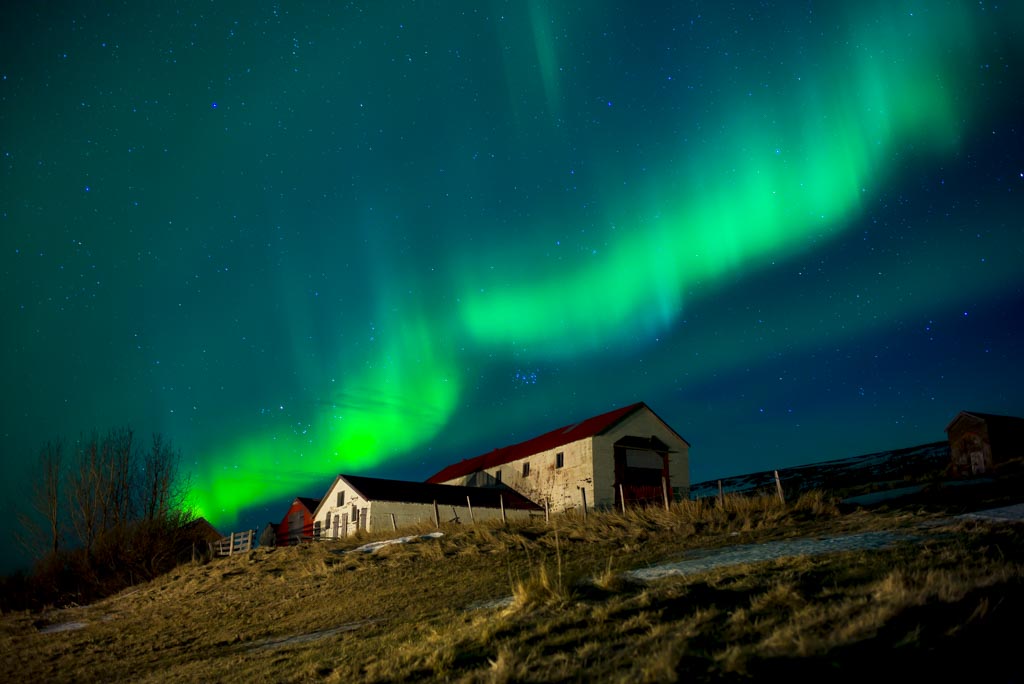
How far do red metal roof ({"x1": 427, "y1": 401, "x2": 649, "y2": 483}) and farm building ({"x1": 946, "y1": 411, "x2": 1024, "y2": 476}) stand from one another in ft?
63.4

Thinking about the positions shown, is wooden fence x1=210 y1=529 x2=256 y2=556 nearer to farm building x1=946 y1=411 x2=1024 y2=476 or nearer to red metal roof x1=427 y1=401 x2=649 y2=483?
red metal roof x1=427 y1=401 x2=649 y2=483

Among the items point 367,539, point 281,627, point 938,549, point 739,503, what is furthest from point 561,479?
point 938,549

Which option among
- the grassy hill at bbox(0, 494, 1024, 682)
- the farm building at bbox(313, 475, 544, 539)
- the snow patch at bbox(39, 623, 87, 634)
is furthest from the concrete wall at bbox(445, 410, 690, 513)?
the snow patch at bbox(39, 623, 87, 634)

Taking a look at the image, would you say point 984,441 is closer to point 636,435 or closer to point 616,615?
point 636,435

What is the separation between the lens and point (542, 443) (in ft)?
161

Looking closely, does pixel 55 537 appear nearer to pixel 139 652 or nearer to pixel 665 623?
pixel 139 652

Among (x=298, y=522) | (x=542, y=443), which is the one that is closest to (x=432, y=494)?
(x=542, y=443)

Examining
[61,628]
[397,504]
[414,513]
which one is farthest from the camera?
[414,513]

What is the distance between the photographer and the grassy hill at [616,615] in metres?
6.04

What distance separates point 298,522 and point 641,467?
29.9 m

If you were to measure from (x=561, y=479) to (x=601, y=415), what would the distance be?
584 centimetres

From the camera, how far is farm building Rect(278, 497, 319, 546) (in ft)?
178

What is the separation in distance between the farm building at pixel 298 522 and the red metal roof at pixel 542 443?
36.7 ft

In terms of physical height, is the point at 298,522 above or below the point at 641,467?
below
